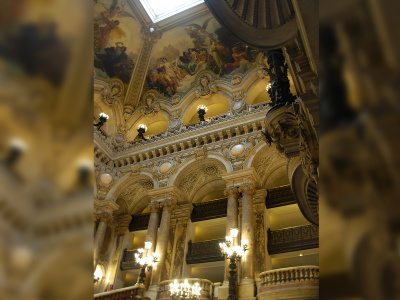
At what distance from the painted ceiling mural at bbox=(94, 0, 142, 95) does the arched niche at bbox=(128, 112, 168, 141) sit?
244cm

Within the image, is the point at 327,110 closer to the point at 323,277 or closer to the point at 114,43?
the point at 323,277

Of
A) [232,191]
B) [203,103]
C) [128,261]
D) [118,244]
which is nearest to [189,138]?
[203,103]

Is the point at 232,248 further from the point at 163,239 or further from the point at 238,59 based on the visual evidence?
the point at 238,59

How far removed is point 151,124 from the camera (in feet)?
67.3

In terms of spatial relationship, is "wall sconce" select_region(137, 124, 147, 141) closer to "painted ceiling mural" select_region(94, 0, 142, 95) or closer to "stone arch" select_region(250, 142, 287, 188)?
"painted ceiling mural" select_region(94, 0, 142, 95)

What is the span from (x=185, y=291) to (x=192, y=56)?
42.1ft

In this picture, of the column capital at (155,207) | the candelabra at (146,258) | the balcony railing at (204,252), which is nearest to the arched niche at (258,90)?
the column capital at (155,207)

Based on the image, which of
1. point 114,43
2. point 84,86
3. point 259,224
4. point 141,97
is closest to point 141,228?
point 259,224

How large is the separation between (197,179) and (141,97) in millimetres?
6946

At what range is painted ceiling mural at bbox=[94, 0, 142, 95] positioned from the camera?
733 inches

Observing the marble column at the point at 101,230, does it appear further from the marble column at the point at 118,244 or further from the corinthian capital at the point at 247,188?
the corinthian capital at the point at 247,188

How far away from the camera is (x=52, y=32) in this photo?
34 cm

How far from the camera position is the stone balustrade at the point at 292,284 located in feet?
31.6

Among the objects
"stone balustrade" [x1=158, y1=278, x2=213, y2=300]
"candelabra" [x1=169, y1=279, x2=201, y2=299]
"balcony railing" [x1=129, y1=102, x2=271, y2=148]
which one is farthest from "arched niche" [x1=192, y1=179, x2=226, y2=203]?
"candelabra" [x1=169, y1=279, x2=201, y2=299]
